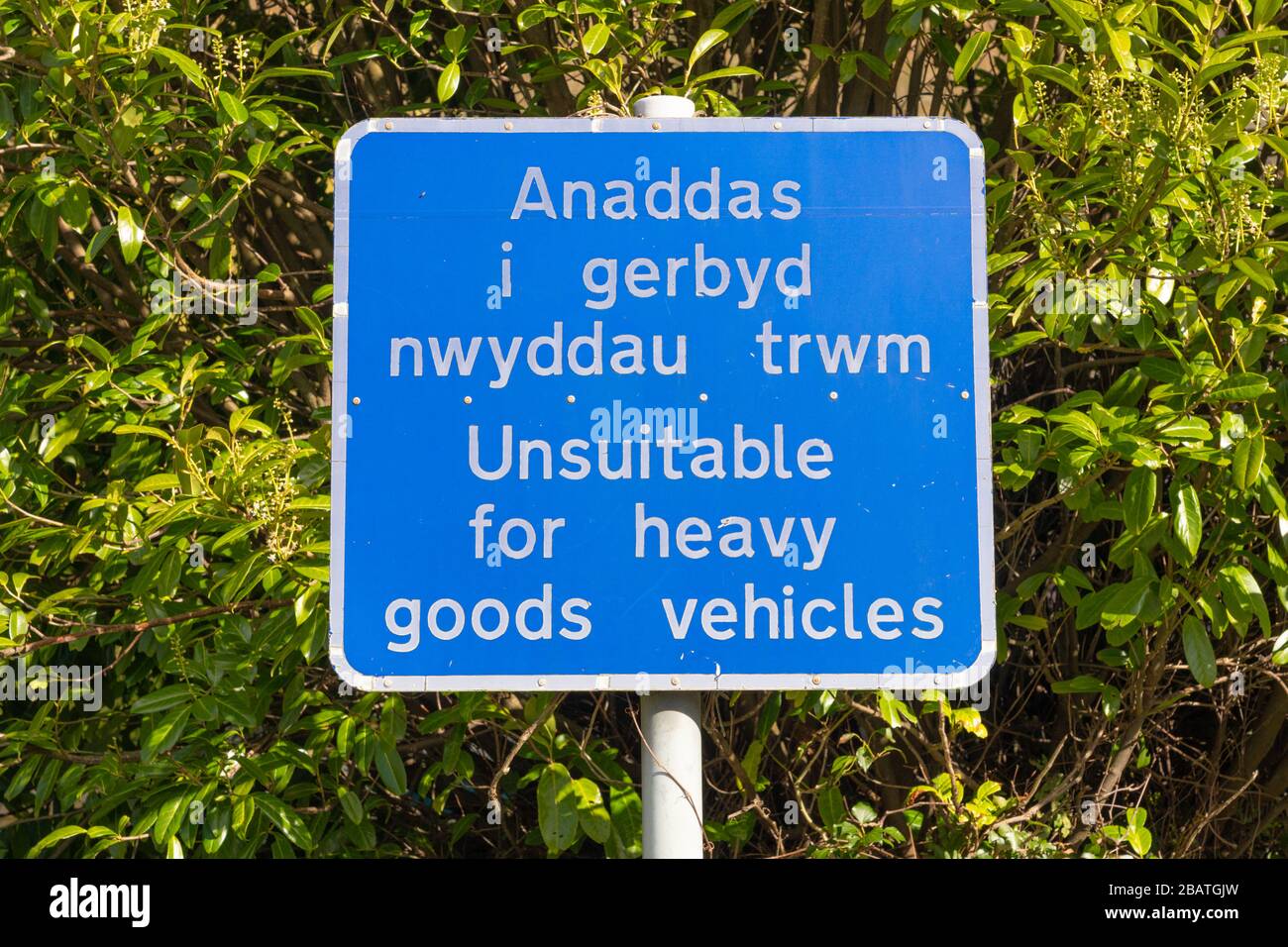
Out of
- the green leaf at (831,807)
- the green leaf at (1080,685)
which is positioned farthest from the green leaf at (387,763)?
the green leaf at (1080,685)

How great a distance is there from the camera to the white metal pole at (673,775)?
1.31 meters

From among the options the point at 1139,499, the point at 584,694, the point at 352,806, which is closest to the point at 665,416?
the point at 1139,499

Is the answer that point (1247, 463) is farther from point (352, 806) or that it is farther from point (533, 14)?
point (352, 806)

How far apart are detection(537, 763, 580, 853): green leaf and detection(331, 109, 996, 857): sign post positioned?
111 centimetres

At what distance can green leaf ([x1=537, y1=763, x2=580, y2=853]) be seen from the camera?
94.2 inches

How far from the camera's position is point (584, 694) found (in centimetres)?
312

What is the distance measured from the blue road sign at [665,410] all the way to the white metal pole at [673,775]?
0.06 m

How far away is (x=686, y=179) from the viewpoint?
4.43 ft

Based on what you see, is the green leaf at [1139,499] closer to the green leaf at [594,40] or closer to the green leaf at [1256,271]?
the green leaf at [1256,271]

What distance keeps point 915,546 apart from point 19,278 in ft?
7.45

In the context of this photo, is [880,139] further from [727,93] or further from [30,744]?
[30,744]

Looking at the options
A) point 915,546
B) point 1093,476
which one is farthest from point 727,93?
point 915,546

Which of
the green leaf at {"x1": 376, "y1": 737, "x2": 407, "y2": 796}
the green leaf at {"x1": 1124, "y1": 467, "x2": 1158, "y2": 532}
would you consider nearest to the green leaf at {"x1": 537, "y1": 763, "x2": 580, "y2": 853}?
the green leaf at {"x1": 376, "y1": 737, "x2": 407, "y2": 796}

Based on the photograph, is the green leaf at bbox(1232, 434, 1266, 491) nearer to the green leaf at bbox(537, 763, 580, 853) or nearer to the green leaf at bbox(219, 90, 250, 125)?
the green leaf at bbox(537, 763, 580, 853)
